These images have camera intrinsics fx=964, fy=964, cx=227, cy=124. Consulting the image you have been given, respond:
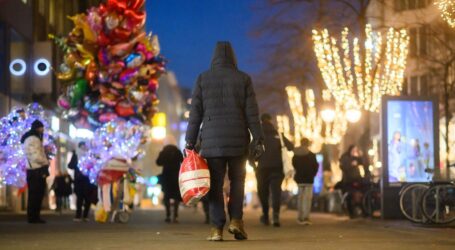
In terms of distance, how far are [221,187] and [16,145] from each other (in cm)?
986

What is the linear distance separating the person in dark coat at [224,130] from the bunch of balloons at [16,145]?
9094mm

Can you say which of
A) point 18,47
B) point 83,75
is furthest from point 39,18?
point 83,75

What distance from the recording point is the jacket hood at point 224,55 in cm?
1226

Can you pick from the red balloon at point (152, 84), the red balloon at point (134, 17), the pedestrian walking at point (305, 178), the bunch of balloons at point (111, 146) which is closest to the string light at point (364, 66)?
the red balloon at point (152, 84)

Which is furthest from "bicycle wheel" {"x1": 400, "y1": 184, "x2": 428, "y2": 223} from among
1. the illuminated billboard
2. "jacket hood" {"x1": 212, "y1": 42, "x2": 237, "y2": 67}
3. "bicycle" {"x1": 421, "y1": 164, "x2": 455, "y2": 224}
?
"jacket hood" {"x1": 212, "y1": 42, "x2": 237, "y2": 67}

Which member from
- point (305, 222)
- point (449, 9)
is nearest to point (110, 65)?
point (305, 222)

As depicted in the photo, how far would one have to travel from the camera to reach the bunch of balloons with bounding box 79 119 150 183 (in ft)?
70.6

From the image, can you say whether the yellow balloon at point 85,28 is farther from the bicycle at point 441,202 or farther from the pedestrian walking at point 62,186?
the bicycle at point 441,202

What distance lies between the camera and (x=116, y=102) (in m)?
25.3

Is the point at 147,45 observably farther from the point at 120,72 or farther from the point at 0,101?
the point at 0,101

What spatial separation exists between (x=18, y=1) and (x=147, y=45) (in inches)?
327

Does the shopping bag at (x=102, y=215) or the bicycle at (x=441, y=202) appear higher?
the bicycle at (x=441, y=202)

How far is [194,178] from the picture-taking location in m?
11.7

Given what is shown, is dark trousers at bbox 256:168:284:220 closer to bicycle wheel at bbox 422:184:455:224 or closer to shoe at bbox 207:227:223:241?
bicycle wheel at bbox 422:184:455:224
